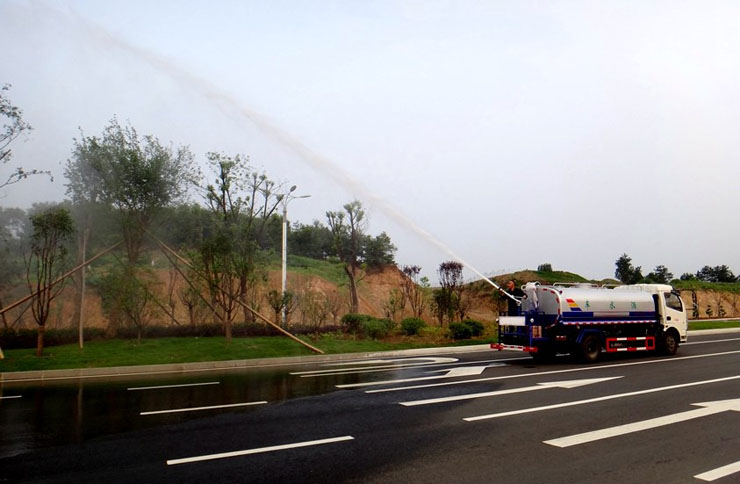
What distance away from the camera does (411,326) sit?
1007 inches

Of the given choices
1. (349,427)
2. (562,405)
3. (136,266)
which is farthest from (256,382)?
(136,266)

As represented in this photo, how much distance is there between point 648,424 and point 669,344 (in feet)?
39.4

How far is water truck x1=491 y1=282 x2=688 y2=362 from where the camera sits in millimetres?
16391

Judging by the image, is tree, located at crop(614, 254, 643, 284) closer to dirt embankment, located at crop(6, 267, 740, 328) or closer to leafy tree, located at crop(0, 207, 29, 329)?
dirt embankment, located at crop(6, 267, 740, 328)

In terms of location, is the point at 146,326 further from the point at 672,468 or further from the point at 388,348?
the point at 672,468

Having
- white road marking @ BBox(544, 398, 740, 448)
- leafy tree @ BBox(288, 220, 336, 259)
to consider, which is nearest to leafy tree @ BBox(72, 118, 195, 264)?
white road marking @ BBox(544, 398, 740, 448)

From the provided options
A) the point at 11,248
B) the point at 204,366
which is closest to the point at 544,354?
the point at 204,366

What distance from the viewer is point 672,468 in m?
6.00

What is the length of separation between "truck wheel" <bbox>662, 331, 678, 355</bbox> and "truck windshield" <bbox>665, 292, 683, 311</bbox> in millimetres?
1015

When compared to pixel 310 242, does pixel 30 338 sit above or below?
below

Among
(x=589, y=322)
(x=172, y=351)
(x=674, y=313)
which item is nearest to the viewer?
(x=589, y=322)

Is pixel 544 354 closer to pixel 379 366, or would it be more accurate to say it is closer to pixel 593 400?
pixel 379 366

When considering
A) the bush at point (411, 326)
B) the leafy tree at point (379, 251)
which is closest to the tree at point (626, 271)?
the leafy tree at point (379, 251)

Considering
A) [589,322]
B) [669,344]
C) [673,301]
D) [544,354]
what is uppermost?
[673,301]
